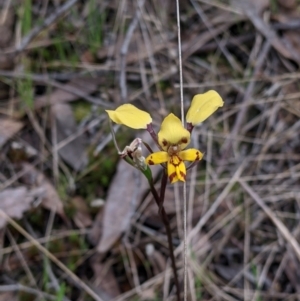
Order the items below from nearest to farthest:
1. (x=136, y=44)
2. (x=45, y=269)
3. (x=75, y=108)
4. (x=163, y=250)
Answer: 1. (x=45, y=269)
2. (x=163, y=250)
3. (x=75, y=108)
4. (x=136, y=44)

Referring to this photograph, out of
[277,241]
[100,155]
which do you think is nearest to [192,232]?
[277,241]

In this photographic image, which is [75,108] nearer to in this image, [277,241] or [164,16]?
[164,16]

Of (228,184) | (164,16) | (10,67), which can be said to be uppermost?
(164,16)

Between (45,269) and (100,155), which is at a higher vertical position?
(100,155)

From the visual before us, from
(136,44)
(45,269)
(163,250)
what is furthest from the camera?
(136,44)

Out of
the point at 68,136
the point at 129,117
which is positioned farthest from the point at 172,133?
the point at 68,136

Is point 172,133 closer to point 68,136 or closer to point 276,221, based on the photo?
point 276,221

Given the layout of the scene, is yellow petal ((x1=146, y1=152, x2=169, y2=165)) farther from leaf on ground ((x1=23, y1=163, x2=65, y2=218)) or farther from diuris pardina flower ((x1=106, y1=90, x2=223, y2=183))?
leaf on ground ((x1=23, y1=163, x2=65, y2=218))

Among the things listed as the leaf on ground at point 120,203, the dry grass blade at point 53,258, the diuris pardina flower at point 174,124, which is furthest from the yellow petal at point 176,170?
the dry grass blade at point 53,258
